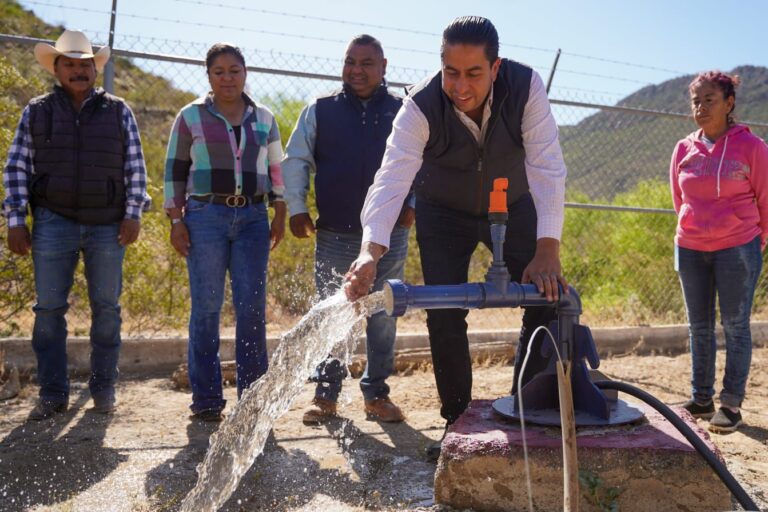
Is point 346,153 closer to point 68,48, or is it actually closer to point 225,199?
point 225,199

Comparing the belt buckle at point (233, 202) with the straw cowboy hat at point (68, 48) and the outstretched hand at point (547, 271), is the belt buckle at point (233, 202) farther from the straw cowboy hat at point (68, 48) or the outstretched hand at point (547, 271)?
the outstretched hand at point (547, 271)

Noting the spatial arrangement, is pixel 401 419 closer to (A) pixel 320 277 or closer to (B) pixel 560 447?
(A) pixel 320 277

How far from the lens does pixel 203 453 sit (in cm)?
405

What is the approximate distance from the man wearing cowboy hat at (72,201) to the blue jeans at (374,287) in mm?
1140

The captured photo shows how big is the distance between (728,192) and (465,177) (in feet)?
6.49

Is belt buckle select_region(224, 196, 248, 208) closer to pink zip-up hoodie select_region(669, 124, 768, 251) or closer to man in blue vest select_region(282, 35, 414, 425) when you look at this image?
man in blue vest select_region(282, 35, 414, 425)

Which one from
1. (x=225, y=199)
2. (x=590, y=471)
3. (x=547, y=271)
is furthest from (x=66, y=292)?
(x=590, y=471)

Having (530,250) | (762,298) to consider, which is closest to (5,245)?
(530,250)

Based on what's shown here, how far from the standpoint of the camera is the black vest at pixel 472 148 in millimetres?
3316

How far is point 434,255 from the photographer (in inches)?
147

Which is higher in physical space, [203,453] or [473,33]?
[473,33]

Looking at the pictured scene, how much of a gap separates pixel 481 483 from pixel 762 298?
7.84 meters

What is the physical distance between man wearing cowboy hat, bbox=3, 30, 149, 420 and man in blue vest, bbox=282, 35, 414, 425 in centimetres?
99

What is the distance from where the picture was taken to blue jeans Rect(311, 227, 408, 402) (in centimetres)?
463
